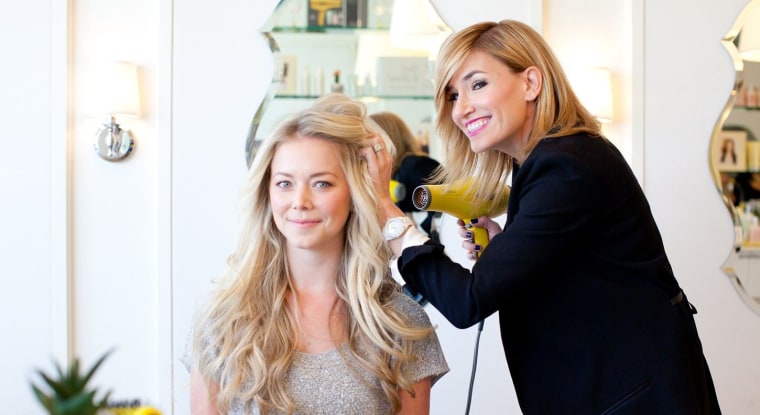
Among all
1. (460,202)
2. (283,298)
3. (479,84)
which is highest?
(479,84)

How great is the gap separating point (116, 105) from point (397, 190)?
1.09m

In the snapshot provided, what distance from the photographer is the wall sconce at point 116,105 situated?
2797 millimetres

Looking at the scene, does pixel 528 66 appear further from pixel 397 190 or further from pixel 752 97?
pixel 752 97

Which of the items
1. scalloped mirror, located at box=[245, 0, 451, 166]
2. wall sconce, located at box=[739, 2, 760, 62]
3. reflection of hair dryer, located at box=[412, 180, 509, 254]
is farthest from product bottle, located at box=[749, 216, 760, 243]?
reflection of hair dryer, located at box=[412, 180, 509, 254]

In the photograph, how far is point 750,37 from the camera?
3.25 m

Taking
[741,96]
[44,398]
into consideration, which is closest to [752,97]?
[741,96]

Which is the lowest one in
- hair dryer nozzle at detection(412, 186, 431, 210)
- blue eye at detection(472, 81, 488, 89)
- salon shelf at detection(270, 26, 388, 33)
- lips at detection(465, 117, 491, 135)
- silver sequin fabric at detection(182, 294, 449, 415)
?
silver sequin fabric at detection(182, 294, 449, 415)

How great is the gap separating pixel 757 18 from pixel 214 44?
2266 millimetres

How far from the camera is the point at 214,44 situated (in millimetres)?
2965

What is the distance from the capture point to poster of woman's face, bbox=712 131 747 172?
10.6 ft

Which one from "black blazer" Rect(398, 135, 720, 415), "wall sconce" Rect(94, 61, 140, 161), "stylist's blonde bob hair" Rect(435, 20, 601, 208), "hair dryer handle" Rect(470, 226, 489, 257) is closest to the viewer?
"black blazer" Rect(398, 135, 720, 415)

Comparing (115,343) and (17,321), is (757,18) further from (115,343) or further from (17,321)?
(17,321)

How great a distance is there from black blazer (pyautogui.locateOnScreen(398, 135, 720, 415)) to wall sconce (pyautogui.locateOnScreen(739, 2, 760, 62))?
2028mm

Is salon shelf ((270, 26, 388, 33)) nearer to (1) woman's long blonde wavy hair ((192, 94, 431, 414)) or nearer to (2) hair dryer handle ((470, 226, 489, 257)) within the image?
(1) woman's long blonde wavy hair ((192, 94, 431, 414))
